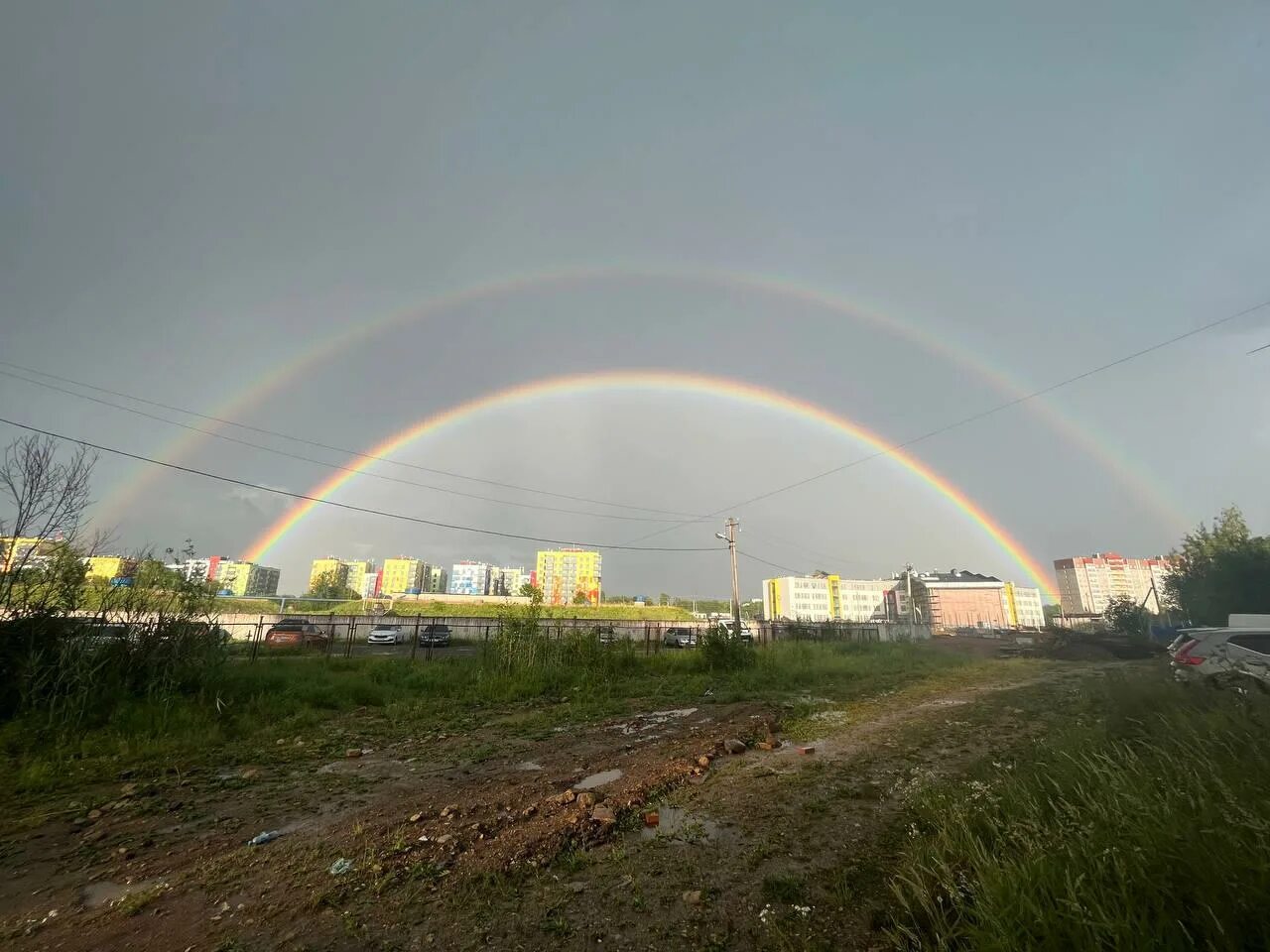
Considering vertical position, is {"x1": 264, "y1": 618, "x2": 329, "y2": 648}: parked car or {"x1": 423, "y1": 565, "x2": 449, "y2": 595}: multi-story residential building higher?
{"x1": 423, "y1": 565, "x2": 449, "y2": 595}: multi-story residential building

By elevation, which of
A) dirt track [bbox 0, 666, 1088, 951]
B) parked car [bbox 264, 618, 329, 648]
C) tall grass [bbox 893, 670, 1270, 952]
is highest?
parked car [bbox 264, 618, 329, 648]

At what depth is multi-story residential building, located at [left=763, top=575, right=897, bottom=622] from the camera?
114438mm

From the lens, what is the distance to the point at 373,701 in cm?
1255

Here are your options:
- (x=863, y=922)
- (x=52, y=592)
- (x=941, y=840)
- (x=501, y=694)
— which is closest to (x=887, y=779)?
(x=941, y=840)

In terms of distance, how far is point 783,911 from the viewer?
3.68 m

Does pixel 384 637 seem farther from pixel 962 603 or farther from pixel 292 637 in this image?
pixel 962 603

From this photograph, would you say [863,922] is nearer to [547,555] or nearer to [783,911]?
[783,911]

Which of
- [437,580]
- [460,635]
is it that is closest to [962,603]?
[460,635]

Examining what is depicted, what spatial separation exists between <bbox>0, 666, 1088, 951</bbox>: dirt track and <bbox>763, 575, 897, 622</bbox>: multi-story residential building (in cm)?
10712

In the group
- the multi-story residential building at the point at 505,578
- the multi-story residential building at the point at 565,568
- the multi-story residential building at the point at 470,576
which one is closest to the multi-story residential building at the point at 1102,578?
the multi-story residential building at the point at 565,568

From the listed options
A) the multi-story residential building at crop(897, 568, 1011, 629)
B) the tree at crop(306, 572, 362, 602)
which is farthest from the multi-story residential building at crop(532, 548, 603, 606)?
the multi-story residential building at crop(897, 568, 1011, 629)

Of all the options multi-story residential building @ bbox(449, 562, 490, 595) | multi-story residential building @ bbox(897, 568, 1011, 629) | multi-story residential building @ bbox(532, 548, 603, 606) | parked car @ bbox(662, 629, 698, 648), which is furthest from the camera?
multi-story residential building @ bbox(449, 562, 490, 595)

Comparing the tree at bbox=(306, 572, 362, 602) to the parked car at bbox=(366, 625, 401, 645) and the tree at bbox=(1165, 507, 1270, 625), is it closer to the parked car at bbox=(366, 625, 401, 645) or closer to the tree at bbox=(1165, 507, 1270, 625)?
the parked car at bbox=(366, 625, 401, 645)

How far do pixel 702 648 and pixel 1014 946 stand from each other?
1842cm
